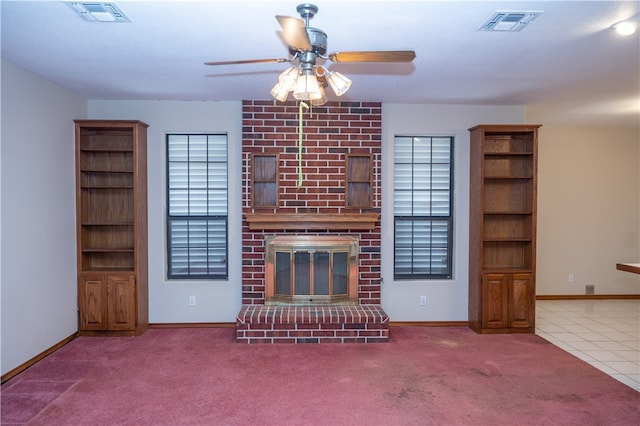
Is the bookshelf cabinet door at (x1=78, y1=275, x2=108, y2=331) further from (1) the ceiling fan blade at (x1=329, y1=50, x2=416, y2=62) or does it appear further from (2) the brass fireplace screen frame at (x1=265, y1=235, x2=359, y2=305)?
(1) the ceiling fan blade at (x1=329, y1=50, x2=416, y2=62)

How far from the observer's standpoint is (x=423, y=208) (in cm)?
486

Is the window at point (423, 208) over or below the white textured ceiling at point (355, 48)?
below

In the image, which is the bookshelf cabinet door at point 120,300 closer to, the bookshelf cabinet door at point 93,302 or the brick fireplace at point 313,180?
the bookshelf cabinet door at point 93,302

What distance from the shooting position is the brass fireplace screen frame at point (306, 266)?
4504 millimetres

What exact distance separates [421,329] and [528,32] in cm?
308

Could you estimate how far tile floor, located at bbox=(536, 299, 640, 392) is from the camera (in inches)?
144

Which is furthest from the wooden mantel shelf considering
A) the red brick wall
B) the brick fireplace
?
the red brick wall

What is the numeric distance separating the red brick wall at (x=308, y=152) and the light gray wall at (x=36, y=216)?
5.50ft

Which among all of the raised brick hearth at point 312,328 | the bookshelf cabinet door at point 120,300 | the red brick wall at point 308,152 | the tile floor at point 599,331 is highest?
the red brick wall at point 308,152

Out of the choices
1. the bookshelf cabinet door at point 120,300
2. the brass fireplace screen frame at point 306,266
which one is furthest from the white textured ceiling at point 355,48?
the bookshelf cabinet door at point 120,300

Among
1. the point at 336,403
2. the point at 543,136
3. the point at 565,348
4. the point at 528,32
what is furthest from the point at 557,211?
the point at 336,403

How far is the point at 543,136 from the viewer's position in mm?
6012

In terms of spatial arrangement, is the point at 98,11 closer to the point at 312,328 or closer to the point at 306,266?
the point at 306,266

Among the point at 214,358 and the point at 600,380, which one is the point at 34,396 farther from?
the point at 600,380
